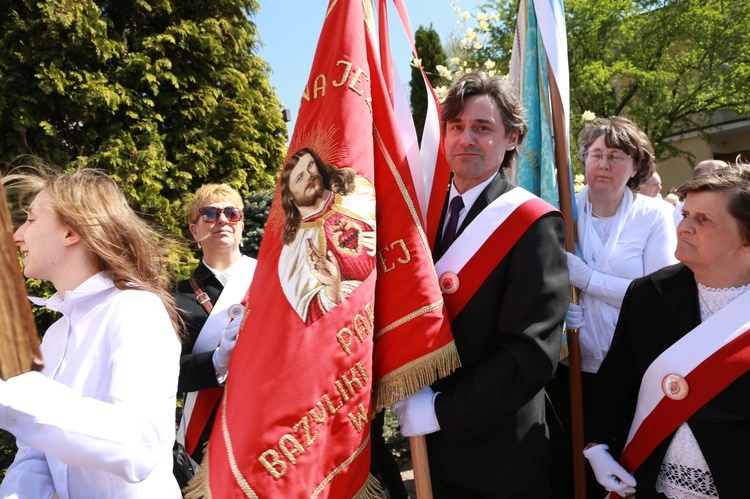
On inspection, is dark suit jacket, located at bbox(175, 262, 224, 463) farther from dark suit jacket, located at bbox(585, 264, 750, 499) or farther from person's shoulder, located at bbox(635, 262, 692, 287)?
person's shoulder, located at bbox(635, 262, 692, 287)

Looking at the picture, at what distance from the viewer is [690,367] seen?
81.4 inches

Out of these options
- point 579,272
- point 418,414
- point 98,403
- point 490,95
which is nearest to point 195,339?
point 418,414

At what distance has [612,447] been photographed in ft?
7.81

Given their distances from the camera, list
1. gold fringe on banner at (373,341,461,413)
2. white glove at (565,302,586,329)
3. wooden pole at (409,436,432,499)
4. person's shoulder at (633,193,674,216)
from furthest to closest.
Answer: person's shoulder at (633,193,674,216) < white glove at (565,302,586,329) < wooden pole at (409,436,432,499) < gold fringe on banner at (373,341,461,413)

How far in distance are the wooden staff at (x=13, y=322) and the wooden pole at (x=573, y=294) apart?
2.67 m

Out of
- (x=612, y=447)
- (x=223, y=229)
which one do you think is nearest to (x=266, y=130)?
(x=223, y=229)

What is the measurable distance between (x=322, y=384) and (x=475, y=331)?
1.96 ft

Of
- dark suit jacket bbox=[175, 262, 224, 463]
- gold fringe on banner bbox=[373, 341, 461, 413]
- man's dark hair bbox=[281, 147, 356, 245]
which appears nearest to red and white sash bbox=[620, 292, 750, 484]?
gold fringe on banner bbox=[373, 341, 461, 413]

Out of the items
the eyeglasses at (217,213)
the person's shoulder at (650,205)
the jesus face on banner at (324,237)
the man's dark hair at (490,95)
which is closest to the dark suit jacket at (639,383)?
the person's shoulder at (650,205)

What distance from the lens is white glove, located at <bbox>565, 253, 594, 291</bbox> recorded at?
2.92 m

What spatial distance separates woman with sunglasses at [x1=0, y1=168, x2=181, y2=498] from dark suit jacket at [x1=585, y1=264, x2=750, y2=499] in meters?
1.68

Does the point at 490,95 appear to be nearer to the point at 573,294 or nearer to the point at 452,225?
the point at 452,225

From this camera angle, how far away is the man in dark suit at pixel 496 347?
79.0 inches

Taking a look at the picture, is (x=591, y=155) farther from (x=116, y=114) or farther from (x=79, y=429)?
(x=116, y=114)
